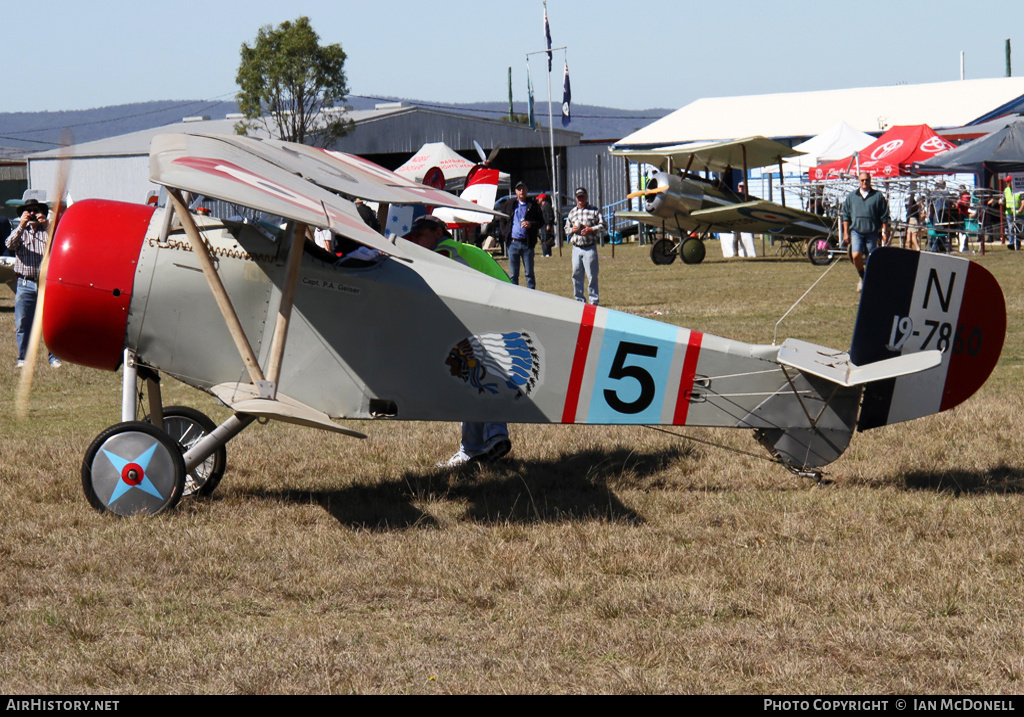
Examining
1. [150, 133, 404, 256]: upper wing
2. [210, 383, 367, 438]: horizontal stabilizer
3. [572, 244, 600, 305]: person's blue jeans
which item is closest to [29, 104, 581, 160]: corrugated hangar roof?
[572, 244, 600, 305]: person's blue jeans

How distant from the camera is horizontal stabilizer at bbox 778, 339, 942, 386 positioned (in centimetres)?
569

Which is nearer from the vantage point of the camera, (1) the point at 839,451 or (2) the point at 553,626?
(2) the point at 553,626

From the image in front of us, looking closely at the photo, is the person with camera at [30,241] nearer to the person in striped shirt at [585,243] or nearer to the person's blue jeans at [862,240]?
the person in striped shirt at [585,243]

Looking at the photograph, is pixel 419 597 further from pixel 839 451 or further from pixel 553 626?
pixel 839 451

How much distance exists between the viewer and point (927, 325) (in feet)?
19.8

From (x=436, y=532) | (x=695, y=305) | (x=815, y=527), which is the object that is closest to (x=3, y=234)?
(x=695, y=305)

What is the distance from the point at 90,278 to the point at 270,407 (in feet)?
4.90

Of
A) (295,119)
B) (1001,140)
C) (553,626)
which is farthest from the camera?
(295,119)

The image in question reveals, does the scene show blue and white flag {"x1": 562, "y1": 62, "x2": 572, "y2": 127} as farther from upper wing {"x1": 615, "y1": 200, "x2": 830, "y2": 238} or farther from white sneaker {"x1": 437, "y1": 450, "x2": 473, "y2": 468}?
white sneaker {"x1": 437, "y1": 450, "x2": 473, "y2": 468}

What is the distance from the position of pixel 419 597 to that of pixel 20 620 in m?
1.79

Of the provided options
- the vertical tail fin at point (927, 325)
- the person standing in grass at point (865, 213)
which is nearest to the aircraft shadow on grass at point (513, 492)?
the vertical tail fin at point (927, 325)

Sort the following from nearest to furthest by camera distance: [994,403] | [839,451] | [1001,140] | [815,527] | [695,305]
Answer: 1. [815,527]
2. [839,451]
3. [994,403]
4. [695,305]
5. [1001,140]

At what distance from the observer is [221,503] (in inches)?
258

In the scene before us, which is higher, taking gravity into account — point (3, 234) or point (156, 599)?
point (3, 234)
